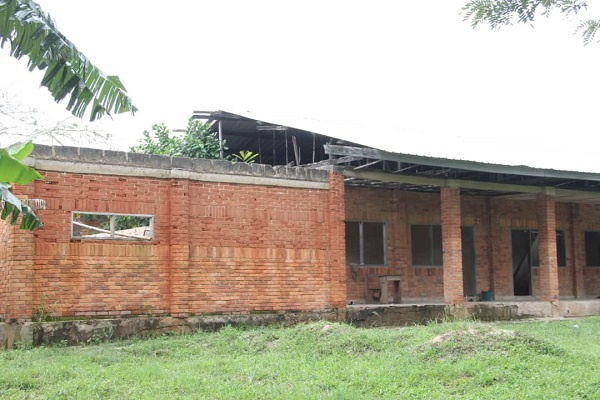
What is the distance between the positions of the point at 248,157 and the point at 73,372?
7.85 metres

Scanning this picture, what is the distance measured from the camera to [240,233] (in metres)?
13.8

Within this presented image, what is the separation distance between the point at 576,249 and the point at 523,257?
2.05 meters

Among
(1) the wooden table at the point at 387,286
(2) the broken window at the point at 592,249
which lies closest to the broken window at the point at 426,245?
(1) the wooden table at the point at 387,286

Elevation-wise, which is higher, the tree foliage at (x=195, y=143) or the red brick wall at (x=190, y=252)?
the tree foliage at (x=195, y=143)

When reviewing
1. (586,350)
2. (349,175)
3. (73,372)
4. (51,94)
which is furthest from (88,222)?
(586,350)

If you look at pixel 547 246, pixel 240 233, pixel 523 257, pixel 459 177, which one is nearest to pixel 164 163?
pixel 240 233

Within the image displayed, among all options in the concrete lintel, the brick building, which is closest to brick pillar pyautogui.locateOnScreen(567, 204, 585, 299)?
the brick building

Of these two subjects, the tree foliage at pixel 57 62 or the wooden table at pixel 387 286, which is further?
the wooden table at pixel 387 286

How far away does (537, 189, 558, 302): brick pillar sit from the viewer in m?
18.5

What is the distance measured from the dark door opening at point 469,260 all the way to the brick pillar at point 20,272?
Answer: 474 inches

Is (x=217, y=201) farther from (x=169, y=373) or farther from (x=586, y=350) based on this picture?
(x=586, y=350)

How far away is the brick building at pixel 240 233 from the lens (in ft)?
39.6

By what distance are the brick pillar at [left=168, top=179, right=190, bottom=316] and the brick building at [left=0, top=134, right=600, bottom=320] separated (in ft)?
0.06

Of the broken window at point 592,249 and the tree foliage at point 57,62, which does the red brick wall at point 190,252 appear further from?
the broken window at point 592,249
